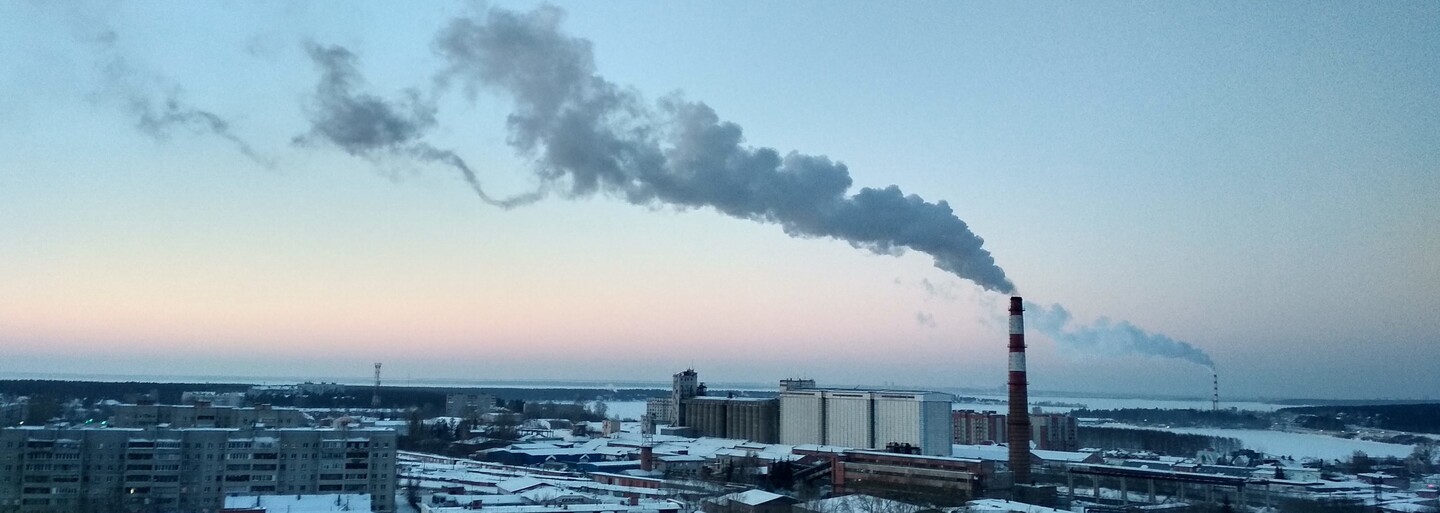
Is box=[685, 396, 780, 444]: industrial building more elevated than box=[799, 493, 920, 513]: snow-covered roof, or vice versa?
box=[685, 396, 780, 444]: industrial building

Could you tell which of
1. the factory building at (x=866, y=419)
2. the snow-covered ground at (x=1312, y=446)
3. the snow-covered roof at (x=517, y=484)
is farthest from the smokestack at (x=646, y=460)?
the snow-covered ground at (x=1312, y=446)

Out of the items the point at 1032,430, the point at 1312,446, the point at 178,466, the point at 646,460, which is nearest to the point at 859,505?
the point at 646,460

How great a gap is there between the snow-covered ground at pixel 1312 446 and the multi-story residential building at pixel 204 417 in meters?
30.4

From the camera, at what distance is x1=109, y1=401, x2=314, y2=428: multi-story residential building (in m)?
26.4

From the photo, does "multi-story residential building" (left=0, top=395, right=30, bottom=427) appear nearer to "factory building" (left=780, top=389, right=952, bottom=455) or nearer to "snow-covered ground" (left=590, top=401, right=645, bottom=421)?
"factory building" (left=780, top=389, right=952, bottom=455)

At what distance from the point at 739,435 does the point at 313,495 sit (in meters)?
21.6

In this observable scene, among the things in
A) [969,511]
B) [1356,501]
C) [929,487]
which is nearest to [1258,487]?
[1356,501]

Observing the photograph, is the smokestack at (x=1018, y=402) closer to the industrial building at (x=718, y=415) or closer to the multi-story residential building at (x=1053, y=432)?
the multi-story residential building at (x=1053, y=432)

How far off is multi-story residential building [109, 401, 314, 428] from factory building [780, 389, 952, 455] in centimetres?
1529

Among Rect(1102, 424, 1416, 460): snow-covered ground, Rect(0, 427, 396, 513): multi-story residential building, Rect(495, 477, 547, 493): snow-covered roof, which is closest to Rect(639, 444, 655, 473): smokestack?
Rect(495, 477, 547, 493): snow-covered roof

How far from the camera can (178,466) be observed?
1839 centimetres

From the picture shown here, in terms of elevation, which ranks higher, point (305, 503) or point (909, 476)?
point (305, 503)

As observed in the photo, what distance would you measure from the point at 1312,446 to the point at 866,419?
20.0m

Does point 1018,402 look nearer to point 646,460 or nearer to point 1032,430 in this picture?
point 646,460
